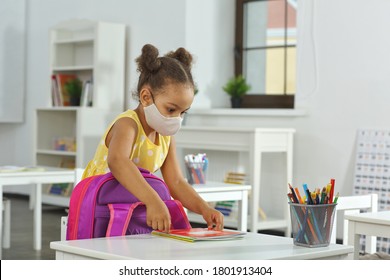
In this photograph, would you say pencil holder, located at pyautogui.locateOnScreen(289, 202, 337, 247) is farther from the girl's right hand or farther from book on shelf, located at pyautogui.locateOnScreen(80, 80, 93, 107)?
book on shelf, located at pyautogui.locateOnScreen(80, 80, 93, 107)

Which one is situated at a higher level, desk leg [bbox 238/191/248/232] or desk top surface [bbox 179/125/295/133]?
desk top surface [bbox 179/125/295/133]

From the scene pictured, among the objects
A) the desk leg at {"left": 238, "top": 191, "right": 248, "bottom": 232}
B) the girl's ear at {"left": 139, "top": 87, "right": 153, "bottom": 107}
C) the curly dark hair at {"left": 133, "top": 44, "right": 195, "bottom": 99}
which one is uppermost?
the curly dark hair at {"left": 133, "top": 44, "right": 195, "bottom": 99}

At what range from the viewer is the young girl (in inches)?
78.1

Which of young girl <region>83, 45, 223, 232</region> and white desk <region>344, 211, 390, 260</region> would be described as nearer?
young girl <region>83, 45, 223, 232</region>

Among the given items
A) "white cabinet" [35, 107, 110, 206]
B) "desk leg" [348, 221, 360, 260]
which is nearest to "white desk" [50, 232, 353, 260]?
"desk leg" [348, 221, 360, 260]

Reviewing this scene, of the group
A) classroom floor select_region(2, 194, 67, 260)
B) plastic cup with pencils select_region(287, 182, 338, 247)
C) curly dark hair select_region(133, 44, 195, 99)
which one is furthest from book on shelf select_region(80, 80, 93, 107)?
plastic cup with pencils select_region(287, 182, 338, 247)

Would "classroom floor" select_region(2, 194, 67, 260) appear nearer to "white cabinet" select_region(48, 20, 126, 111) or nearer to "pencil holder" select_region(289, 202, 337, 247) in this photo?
"white cabinet" select_region(48, 20, 126, 111)

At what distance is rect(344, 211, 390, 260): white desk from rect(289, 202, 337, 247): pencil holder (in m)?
0.70

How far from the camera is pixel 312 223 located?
1.70 meters

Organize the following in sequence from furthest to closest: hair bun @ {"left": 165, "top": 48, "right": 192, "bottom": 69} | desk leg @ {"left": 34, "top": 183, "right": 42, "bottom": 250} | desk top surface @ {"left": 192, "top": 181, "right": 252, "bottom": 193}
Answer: desk leg @ {"left": 34, "top": 183, "right": 42, "bottom": 250} → desk top surface @ {"left": 192, "top": 181, "right": 252, "bottom": 193} → hair bun @ {"left": 165, "top": 48, "right": 192, "bottom": 69}

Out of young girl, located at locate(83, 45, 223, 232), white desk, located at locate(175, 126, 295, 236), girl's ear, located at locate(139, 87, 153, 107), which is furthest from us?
white desk, located at locate(175, 126, 295, 236)
